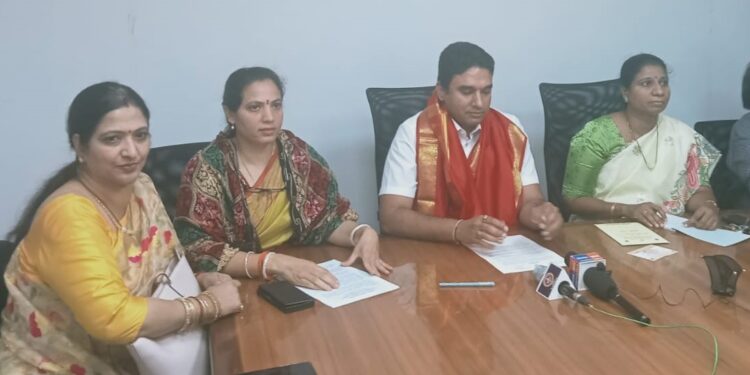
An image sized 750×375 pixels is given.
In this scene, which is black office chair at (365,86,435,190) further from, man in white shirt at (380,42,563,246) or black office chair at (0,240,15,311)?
black office chair at (0,240,15,311)

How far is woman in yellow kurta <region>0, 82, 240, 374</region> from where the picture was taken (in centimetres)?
122

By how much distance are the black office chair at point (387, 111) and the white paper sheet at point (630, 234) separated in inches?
31.5

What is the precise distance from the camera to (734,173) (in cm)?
257

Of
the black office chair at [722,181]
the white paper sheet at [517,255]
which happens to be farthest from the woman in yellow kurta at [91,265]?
the black office chair at [722,181]

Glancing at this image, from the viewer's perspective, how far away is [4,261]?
1.43 metres

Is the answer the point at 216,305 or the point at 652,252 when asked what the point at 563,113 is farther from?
the point at 216,305

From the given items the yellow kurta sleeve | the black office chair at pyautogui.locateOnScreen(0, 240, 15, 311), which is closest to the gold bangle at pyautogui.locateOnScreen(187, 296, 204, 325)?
the yellow kurta sleeve

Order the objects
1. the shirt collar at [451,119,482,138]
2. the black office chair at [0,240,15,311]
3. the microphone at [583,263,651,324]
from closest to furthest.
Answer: the microphone at [583,263,651,324], the black office chair at [0,240,15,311], the shirt collar at [451,119,482,138]

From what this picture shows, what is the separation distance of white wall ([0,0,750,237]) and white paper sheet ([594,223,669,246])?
3.83 feet

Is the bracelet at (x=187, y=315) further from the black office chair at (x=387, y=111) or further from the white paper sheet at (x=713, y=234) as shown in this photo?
the white paper sheet at (x=713, y=234)

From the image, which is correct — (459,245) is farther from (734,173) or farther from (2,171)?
(2,171)

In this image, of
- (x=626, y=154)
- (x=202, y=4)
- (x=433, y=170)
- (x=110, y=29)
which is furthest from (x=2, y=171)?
(x=626, y=154)

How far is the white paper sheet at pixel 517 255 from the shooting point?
1.60 metres

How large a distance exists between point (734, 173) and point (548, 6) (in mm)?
1101
